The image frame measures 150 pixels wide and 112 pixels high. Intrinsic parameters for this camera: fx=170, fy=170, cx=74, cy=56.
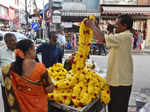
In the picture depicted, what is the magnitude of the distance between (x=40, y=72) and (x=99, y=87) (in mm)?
975

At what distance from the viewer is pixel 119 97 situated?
229 cm

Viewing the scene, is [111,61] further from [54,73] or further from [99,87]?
A: [54,73]

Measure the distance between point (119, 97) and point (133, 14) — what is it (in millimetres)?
14049

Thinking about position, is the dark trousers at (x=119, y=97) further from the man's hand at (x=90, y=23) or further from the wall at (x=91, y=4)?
the wall at (x=91, y=4)

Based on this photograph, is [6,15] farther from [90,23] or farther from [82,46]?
[90,23]

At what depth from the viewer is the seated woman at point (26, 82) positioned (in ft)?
6.00

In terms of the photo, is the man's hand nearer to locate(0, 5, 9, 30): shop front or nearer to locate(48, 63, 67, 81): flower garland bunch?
locate(48, 63, 67, 81): flower garland bunch

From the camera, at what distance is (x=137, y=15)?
15172 mm

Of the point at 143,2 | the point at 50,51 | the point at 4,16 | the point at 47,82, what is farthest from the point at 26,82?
the point at 4,16

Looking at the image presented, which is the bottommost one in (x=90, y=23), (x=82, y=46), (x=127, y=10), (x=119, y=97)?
(x=119, y=97)

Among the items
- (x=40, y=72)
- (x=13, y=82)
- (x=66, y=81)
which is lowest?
(x=66, y=81)

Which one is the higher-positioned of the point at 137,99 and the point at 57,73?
the point at 57,73

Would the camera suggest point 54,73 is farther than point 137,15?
No

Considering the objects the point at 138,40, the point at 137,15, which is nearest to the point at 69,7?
the point at 137,15
